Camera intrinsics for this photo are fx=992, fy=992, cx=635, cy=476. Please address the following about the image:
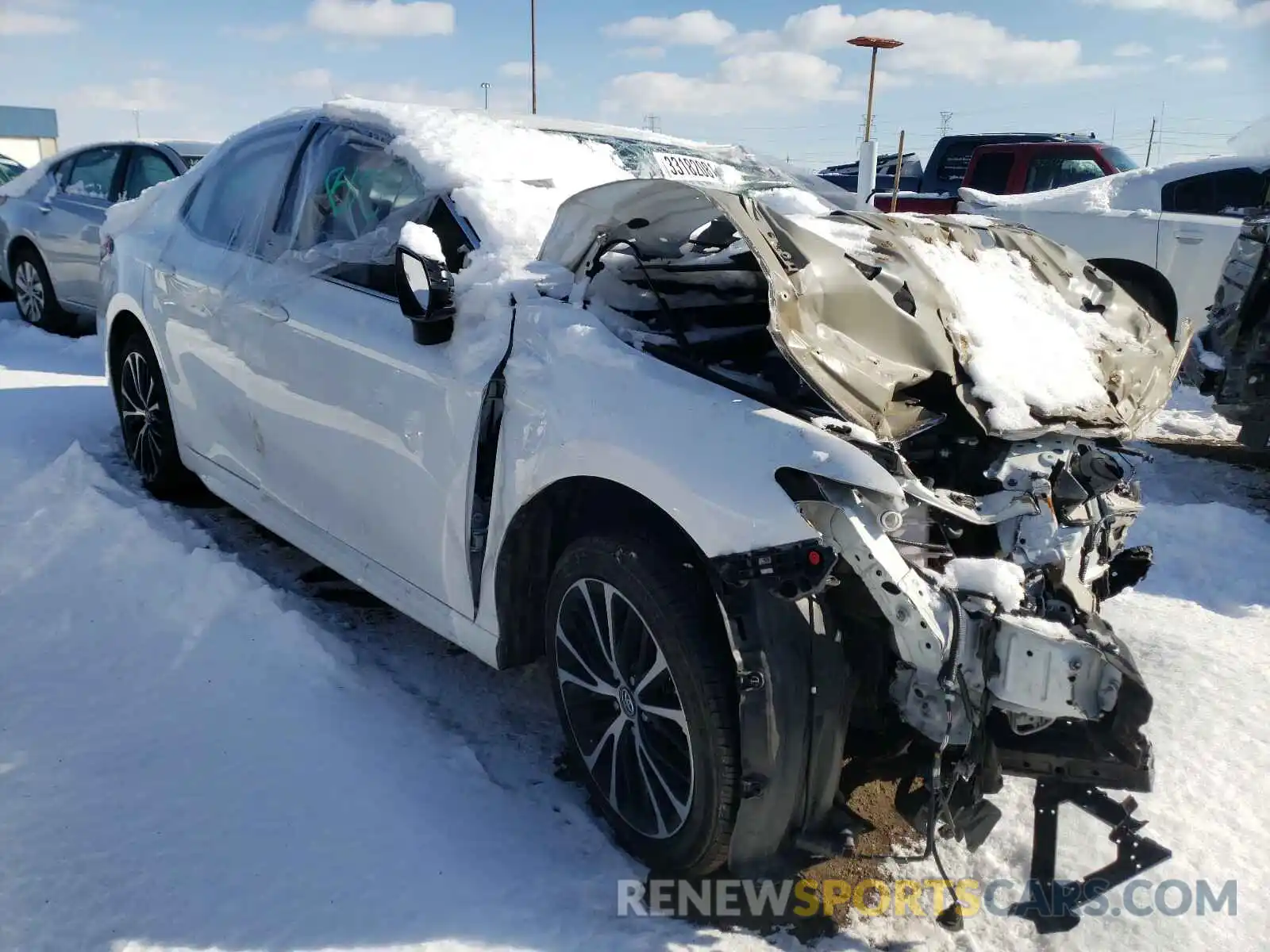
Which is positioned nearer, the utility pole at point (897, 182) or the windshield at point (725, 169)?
the windshield at point (725, 169)

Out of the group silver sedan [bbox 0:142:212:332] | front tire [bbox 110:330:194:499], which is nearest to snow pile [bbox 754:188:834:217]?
front tire [bbox 110:330:194:499]

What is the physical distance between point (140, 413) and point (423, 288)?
8.83ft

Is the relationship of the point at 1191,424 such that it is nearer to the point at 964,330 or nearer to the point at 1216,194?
the point at 1216,194

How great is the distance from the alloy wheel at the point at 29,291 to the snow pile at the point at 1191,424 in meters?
8.86

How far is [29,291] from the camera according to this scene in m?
8.56

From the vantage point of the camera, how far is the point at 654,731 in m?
2.47

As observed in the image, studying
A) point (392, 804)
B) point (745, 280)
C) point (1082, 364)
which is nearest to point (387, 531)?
point (392, 804)

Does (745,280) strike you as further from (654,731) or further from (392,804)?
(392,804)

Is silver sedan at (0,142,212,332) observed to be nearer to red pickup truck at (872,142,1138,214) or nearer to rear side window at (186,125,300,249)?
rear side window at (186,125,300,249)

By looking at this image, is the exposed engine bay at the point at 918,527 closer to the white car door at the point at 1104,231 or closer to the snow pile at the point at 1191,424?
the snow pile at the point at 1191,424

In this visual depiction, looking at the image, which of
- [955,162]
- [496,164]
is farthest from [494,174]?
[955,162]

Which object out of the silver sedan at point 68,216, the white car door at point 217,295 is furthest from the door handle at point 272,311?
the silver sedan at point 68,216

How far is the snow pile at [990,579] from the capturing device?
7.03 ft

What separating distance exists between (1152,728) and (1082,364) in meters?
1.22
